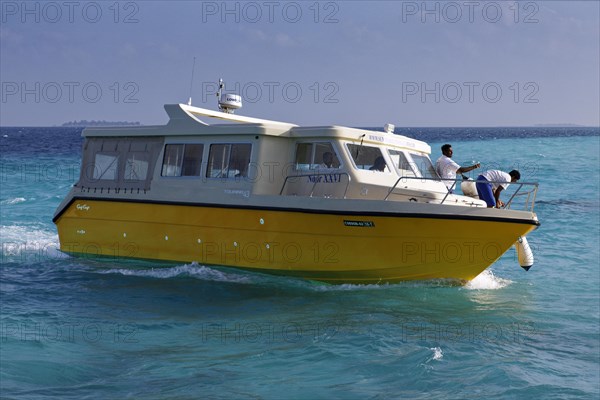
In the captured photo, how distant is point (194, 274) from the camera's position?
14.7 m

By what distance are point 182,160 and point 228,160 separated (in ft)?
4.27

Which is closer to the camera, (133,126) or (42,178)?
(133,126)

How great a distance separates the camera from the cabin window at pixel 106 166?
53.2 feet

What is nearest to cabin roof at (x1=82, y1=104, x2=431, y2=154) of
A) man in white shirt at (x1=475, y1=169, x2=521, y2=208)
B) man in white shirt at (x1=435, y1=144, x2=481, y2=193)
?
man in white shirt at (x1=435, y1=144, x2=481, y2=193)

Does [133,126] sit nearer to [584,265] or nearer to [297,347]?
[297,347]

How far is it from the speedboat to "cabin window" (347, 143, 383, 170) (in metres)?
0.02

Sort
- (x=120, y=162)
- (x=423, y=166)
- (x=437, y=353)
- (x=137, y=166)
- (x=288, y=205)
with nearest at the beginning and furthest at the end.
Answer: (x=437, y=353) < (x=288, y=205) < (x=423, y=166) < (x=137, y=166) < (x=120, y=162)

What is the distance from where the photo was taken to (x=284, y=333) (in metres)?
10.9

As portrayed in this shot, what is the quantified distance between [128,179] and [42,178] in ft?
86.7

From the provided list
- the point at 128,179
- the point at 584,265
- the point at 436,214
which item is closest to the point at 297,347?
the point at 436,214

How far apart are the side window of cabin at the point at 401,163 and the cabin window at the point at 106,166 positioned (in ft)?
20.6

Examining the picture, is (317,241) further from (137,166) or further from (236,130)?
(137,166)

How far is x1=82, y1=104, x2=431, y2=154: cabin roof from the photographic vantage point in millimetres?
13555

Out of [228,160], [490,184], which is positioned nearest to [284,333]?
[228,160]
